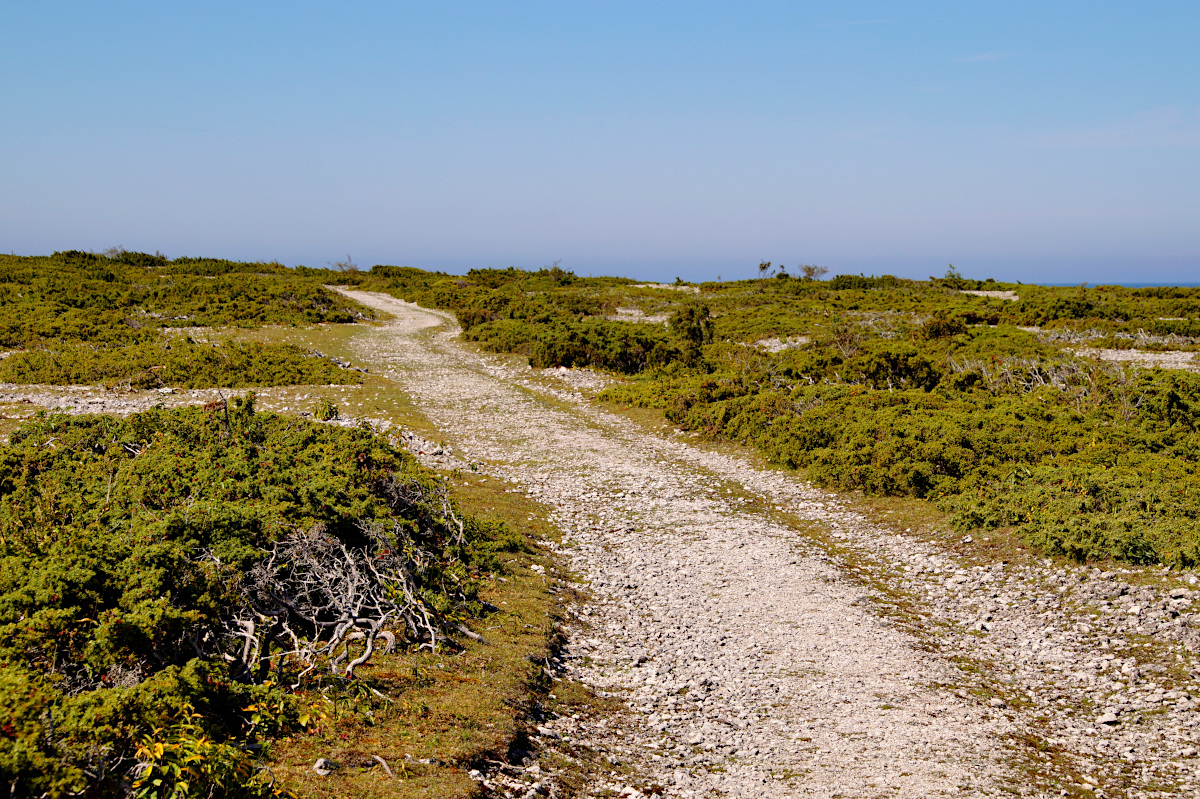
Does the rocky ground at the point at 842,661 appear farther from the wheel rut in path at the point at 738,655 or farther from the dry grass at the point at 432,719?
the dry grass at the point at 432,719

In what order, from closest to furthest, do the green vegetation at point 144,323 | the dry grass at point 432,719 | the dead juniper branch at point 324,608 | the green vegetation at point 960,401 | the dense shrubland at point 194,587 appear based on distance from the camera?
the dense shrubland at point 194,587 → the dry grass at point 432,719 → the dead juniper branch at point 324,608 → the green vegetation at point 960,401 → the green vegetation at point 144,323

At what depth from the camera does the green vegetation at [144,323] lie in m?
22.0

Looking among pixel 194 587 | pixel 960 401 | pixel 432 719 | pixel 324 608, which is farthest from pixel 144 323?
pixel 960 401

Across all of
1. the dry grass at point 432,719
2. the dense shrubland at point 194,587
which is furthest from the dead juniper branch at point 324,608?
the dry grass at point 432,719

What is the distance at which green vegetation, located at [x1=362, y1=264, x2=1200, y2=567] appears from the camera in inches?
424

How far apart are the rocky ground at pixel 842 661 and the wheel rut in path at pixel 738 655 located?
0.03 m

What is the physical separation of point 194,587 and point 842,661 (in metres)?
6.55

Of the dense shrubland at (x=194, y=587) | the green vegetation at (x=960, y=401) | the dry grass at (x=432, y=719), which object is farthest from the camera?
the green vegetation at (x=960, y=401)

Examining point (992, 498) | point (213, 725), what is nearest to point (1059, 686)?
point (992, 498)

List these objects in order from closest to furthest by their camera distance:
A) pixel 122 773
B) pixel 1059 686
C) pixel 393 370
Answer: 1. pixel 122 773
2. pixel 1059 686
3. pixel 393 370

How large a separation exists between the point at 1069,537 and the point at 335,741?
958 centimetres

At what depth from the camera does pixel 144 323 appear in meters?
31.0

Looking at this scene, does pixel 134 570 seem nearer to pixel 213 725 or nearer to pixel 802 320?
pixel 213 725

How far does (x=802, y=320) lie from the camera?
38.2 m
